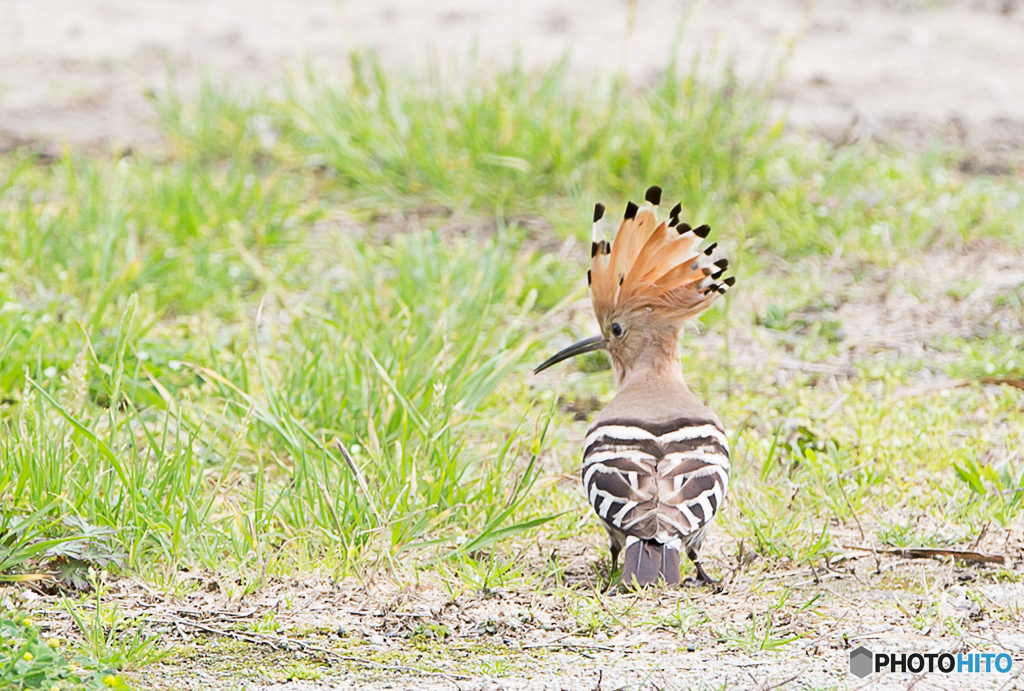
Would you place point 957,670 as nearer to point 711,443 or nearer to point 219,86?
point 711,443

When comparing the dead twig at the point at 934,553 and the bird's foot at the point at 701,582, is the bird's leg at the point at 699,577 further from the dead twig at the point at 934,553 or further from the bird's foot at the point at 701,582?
the dead twig at the point at 934,553

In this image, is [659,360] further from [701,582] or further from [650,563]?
[650,563]

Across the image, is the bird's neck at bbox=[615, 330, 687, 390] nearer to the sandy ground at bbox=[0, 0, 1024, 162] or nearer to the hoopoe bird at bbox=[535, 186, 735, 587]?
the hoopoe bird at bbox=[535, 186, 735, 587]

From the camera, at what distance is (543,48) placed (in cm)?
725

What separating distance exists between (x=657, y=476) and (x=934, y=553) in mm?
735

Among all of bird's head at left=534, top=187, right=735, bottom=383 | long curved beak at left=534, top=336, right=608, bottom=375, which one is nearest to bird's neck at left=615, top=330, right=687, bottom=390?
bird's head at left=534, top=187, right=735, bottom=383

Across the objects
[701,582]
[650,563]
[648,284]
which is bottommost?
[701,582]

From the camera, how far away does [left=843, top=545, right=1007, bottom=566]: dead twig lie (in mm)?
2988

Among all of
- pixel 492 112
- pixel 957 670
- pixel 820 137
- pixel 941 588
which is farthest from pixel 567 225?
pixel 957 670

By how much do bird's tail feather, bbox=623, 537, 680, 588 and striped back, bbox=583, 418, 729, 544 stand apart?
0.08 feet

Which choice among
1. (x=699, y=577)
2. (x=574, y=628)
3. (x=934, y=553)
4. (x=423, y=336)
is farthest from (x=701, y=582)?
Answer: (x=423, y=336)

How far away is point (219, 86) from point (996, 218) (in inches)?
156
